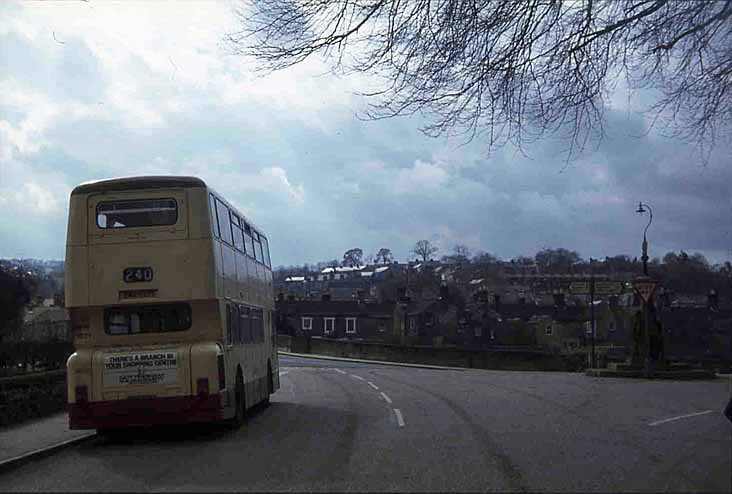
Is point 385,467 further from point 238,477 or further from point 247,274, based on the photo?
point 247,274

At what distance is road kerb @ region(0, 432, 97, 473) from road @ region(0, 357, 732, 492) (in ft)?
0.48

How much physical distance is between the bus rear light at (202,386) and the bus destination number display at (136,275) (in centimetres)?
185

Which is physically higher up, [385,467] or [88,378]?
[88,378]

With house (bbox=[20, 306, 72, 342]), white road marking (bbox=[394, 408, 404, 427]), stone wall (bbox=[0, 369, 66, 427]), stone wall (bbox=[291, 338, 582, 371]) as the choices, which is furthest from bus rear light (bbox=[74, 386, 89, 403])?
stone wall (bbox=[291, 338, 582, 371])

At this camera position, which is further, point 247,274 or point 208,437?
point 247,274

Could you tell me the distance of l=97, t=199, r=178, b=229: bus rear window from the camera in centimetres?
1559

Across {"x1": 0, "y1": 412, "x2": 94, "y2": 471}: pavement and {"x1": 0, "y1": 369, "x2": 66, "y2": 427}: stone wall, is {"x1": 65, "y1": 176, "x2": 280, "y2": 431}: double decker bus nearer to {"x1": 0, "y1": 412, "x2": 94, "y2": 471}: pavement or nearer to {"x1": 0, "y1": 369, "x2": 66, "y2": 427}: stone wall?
{"x1": 0, "y1": 412, "x2": 94, "y2": 471}: pavement

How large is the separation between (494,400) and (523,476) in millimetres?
12321

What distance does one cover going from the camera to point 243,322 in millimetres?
18953

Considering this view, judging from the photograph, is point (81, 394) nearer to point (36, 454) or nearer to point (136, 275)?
point (36, 454)

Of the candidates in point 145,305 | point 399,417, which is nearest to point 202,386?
point 145,305

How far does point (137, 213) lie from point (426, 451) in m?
6.19

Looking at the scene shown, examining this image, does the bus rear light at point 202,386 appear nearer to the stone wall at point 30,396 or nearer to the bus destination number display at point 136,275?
the bus destination number display at point 136,275

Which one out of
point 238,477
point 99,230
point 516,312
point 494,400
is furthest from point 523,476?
point 516,312
